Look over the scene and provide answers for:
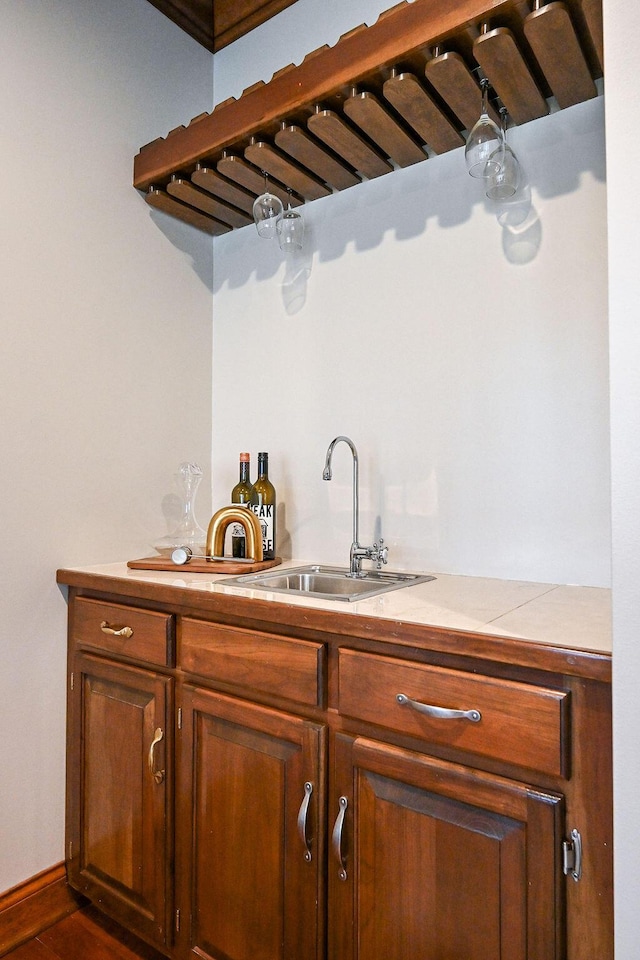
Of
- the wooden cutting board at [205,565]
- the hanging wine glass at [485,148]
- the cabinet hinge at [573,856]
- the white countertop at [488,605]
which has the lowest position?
the cabinet hinge at [573,856]

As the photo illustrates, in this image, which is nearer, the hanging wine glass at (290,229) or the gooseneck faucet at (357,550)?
the gooseneck faucet at (357,550)

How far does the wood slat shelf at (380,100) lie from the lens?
4.10ft

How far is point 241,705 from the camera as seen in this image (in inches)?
50.3

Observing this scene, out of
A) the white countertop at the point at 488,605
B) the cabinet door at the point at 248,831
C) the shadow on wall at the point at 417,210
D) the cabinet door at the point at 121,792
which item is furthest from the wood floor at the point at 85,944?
the shadow on wall at the point at 417,210

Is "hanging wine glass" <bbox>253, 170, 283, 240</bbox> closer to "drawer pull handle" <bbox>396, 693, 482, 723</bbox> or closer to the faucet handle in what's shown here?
the faucet handle

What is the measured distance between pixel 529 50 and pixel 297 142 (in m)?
0.60

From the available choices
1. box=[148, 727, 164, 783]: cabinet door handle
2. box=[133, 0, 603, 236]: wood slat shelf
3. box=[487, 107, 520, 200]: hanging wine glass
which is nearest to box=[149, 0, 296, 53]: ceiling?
box=[133, 0, 603, 236]: wood slat shelf

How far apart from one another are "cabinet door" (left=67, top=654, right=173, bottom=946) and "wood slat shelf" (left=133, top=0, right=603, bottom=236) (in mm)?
1443

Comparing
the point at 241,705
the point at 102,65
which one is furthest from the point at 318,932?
the point at 102,65

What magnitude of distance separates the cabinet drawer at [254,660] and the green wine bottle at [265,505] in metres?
0.52

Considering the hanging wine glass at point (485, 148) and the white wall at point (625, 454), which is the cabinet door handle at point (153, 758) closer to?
the white wall at point (625, 454)

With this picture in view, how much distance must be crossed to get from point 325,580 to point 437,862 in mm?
808

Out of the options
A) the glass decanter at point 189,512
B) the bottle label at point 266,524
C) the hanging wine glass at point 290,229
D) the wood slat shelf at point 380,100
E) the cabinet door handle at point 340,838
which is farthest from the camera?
the glass decanter at point 189,512

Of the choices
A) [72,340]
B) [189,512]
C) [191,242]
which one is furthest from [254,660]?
[191,242]
